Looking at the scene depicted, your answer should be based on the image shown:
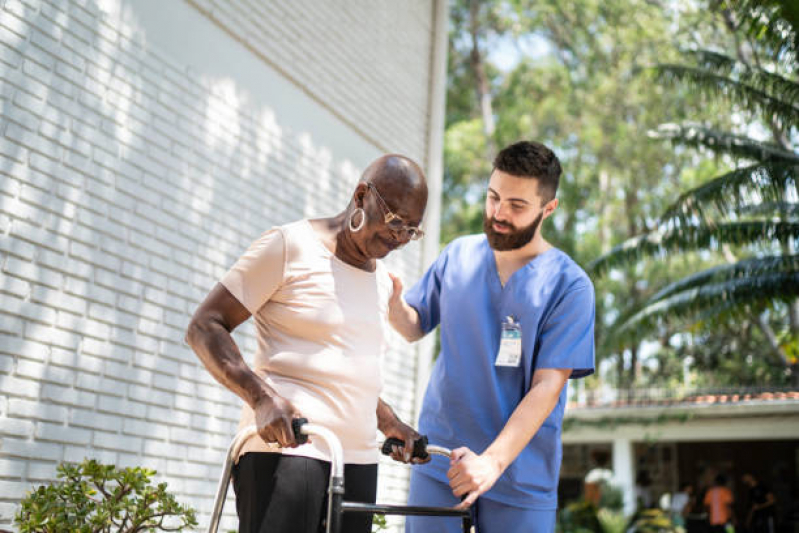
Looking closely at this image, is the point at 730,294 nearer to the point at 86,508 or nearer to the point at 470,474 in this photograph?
the point at 470,474

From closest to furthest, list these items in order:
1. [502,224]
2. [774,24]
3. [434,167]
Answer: [502,224] < [434,167] < [774,24]

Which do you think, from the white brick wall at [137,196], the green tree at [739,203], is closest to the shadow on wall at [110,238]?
the white brick wall at [137,196]

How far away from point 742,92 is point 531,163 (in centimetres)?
817

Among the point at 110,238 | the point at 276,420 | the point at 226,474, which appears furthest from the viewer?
the point at 110,238

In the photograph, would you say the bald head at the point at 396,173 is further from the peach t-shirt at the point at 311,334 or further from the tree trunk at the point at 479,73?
the tree trunk at the point at 479,73

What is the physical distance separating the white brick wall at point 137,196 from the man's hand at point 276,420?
2057mm

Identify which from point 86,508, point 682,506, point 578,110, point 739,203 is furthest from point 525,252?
point 578,110

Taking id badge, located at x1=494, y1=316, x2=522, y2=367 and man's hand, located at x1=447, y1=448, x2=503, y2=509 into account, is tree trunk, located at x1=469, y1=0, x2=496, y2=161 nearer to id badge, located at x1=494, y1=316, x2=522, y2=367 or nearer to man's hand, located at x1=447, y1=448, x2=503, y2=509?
id badge, located at x1=494, y1=316, x2=522, y2=367

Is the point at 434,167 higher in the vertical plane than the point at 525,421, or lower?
higher

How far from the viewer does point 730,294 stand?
9156 mm

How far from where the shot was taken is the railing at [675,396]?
14719 millimetres

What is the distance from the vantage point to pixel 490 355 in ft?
Answer: 8.27

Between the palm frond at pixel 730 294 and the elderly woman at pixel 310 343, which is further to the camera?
the palm frond at pixel 730 294

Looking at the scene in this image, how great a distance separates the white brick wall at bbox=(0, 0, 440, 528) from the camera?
346 centimetres
